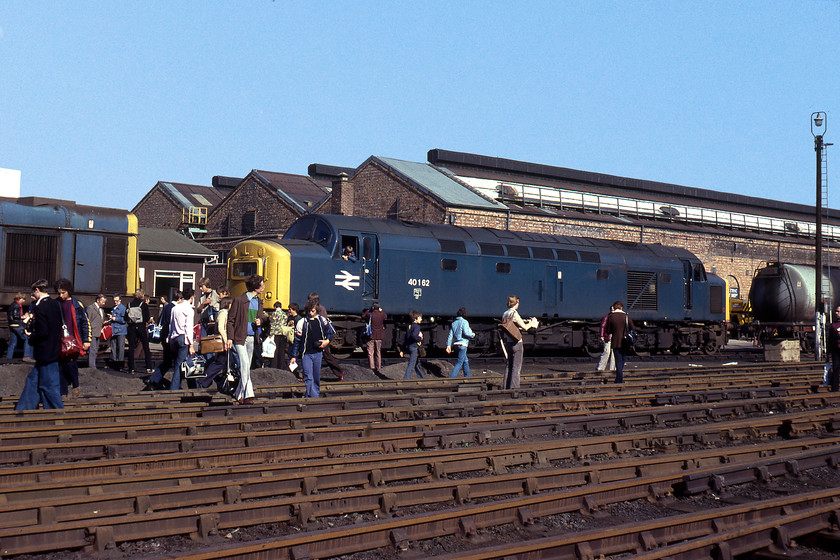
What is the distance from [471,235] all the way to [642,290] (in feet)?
21.5

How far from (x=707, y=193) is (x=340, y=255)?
4412cm

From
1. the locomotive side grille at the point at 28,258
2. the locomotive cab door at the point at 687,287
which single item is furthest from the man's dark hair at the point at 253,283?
the locomotive cab door at the point at 687,287

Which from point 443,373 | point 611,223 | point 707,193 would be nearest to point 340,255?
point 443,373

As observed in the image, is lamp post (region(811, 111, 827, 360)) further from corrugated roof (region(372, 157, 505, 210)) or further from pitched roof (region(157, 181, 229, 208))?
pitched roof (region(157, 181, 229, 208))

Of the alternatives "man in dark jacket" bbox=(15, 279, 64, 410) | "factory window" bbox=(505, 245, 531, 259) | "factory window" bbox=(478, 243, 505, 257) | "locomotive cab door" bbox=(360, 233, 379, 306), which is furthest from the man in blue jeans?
"man in dark jacket" bbox=(15, 279, 64, 410)

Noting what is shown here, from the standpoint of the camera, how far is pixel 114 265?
68.0ft

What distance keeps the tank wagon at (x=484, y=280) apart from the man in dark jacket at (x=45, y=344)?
8.78 metres

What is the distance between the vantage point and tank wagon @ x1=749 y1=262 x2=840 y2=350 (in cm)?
3052

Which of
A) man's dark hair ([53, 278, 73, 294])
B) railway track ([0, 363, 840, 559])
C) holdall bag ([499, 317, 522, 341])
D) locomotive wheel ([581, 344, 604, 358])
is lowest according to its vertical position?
railway track ([0, 363, 840, 559])

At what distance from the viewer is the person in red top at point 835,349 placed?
15578 millimetres

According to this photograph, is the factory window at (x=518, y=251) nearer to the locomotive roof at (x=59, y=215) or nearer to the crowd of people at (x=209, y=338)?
the crowd of people at (x=209, y=338)

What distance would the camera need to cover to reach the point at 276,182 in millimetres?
46531

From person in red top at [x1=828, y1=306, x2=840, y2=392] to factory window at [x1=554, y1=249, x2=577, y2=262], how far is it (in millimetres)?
9353

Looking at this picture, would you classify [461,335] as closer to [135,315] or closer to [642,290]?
[135,315]
